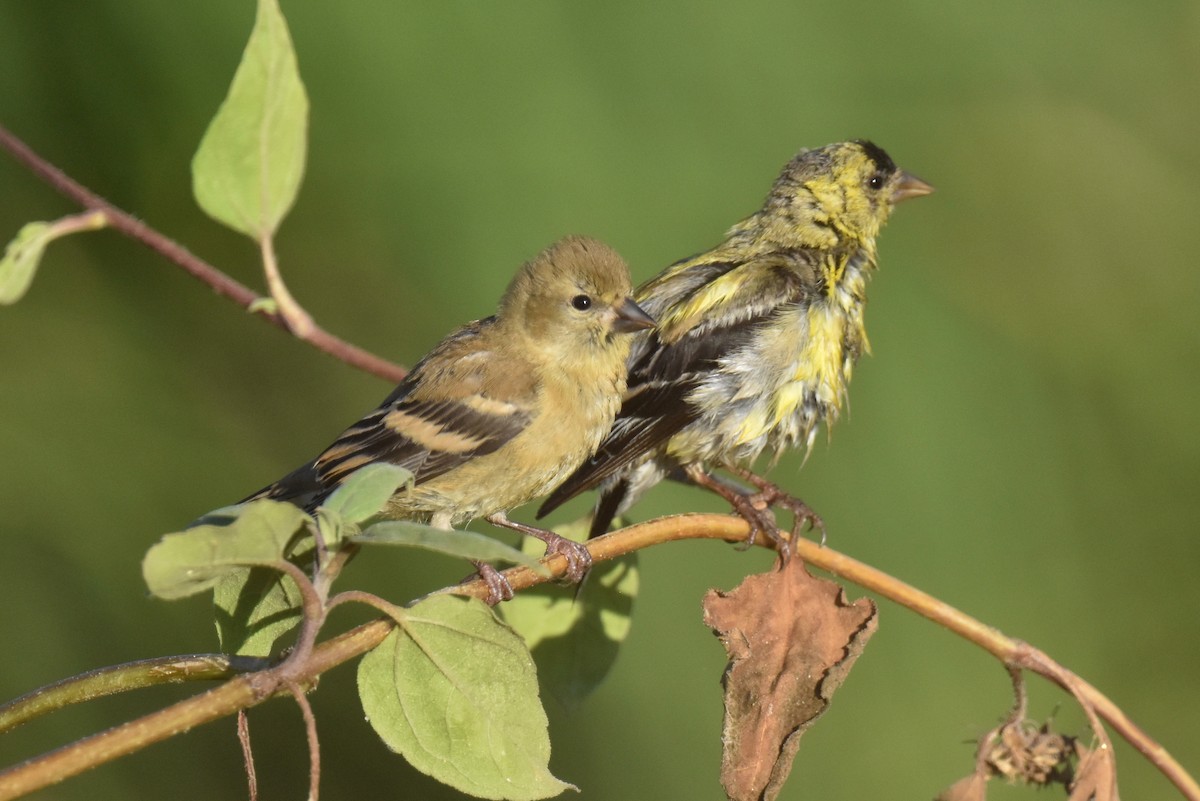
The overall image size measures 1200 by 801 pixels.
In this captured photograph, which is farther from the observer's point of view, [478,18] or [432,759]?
[478,18]

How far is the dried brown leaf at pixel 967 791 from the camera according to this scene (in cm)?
137

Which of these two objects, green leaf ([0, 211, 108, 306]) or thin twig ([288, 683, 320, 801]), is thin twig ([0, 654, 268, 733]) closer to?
thin twig ([288, 683, 320, 801])

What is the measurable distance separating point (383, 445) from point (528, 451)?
21cm

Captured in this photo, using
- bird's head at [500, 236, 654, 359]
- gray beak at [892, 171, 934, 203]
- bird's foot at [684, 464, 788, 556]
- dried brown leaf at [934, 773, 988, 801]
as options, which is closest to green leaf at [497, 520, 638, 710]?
bird's foot at [684, 464, 788, 556]

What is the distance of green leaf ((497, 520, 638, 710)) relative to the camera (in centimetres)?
179

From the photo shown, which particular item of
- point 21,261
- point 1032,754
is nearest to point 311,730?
point 21,261

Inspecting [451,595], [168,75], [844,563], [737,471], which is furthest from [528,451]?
[168,75]

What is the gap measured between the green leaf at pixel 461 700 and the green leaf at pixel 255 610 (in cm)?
14

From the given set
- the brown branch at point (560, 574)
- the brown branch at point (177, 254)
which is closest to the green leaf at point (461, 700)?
the brown branch at point (560, 574)

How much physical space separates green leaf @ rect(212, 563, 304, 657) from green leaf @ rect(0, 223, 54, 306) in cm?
32

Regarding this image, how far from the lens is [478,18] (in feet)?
7.59

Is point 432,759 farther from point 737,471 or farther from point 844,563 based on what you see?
point 737,471

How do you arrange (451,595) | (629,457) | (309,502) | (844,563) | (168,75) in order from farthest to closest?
(168,75) < (629,457) < (309,502) < (844,563) < (451,595)

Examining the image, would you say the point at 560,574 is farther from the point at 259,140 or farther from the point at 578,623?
the point at 259,140
